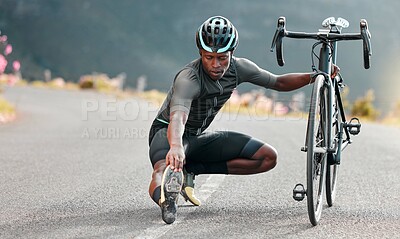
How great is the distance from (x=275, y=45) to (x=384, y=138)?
9085 mm

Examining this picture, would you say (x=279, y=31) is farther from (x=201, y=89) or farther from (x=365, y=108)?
(x=365, y=108)

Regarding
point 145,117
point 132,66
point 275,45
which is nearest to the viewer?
point 275,45

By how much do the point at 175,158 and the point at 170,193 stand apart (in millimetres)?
261

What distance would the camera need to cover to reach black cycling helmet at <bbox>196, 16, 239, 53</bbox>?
623 centimetres

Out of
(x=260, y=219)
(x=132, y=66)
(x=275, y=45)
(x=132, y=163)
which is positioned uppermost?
(x=275, y=45)

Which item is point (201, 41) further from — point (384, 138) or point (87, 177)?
point (384, 138)

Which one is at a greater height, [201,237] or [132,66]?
[201,237]

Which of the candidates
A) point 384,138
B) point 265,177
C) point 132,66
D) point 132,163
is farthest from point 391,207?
point 132,66

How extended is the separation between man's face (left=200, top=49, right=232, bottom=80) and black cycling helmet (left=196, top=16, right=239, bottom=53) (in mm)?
52

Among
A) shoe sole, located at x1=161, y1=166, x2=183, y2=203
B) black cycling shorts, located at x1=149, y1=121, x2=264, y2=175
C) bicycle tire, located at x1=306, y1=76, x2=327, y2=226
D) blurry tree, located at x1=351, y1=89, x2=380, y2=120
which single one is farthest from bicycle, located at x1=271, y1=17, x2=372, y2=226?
blurry tree, located at x1=351, y1=89, x2=380, y2=120

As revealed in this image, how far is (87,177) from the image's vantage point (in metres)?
8.88

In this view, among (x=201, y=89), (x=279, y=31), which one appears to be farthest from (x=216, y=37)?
(x=279, y=31)

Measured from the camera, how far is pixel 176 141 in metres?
6.05

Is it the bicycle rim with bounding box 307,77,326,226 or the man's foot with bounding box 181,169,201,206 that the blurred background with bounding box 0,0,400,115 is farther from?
the bicycle rim with bounding box 307,77,326,226
